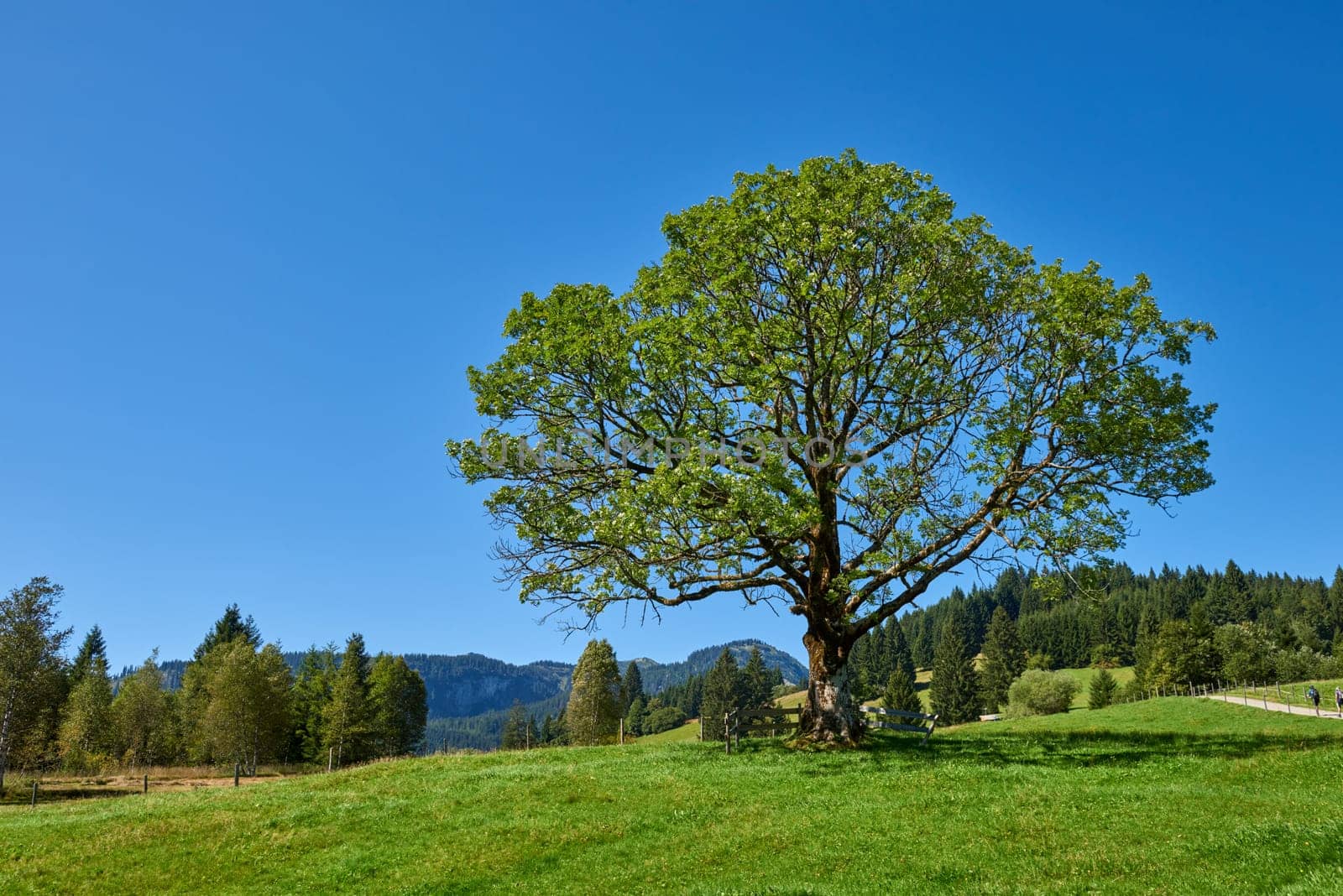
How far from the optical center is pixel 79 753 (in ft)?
225

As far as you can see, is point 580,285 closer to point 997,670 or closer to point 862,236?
point 862,236

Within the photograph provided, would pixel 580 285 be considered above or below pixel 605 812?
above

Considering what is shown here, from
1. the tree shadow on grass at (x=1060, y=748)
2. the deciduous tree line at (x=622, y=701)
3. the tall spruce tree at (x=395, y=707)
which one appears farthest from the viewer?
the tall spruce tree at (x=395, y=707)

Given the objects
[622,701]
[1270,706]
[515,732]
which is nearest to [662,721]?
[515,732]

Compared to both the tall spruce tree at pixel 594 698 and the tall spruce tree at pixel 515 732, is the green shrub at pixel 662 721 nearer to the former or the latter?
the tall spruce tree at pixel 515 732

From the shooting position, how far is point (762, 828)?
659 inches

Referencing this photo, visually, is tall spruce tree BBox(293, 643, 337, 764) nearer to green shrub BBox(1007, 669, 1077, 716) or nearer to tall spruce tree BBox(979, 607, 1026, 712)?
green shrub BBox(1007, 669, 1077, 716)

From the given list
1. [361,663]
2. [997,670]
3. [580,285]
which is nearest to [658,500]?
[580,285]

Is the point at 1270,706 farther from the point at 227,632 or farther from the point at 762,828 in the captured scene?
the point at 227,632

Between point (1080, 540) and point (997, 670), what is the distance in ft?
385

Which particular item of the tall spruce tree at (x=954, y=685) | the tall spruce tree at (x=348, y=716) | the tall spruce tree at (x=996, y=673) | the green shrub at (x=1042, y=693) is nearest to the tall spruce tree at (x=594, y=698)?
the tall spruce tree at (x=348, y=716)

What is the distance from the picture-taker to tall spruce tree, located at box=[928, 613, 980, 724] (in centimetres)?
12238

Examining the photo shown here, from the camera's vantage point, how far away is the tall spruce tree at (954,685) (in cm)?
12238

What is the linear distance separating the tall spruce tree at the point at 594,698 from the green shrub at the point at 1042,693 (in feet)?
185
